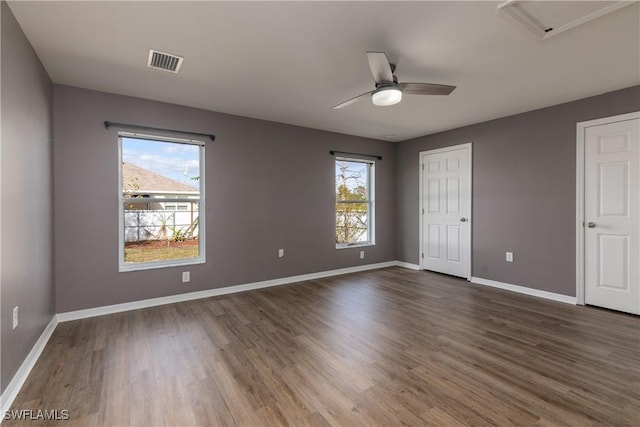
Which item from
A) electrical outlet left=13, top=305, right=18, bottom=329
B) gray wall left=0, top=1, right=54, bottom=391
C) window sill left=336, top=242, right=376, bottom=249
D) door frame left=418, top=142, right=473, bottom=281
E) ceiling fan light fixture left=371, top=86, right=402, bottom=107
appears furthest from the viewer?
window sill left=336, top=242, right=376, bottom=249

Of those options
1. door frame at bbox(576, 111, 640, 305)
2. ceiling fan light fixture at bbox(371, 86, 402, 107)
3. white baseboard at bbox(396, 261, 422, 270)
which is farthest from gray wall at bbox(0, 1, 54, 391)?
door frame at bbox(576, 111, 640, 305)

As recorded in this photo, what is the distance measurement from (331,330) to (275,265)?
186 cm

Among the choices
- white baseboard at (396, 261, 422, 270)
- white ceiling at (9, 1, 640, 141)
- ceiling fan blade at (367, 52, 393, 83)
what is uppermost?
white ceiling at (9, 1, 640, 141)

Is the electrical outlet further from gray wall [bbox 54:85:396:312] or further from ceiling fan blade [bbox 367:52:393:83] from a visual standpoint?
ceiling fan blade [bbox 367:52:393:83]

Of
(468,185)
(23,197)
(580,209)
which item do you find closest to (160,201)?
(23,197)

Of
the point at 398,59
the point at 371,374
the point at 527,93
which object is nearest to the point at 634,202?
the point at 527,93

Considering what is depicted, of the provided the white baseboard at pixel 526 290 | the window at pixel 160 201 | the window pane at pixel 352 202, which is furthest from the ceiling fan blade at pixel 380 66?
the white baseboard at pixel 526 290

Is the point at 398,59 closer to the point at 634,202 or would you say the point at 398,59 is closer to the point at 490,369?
the point at 490,369

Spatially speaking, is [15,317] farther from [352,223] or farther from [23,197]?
[352,223]

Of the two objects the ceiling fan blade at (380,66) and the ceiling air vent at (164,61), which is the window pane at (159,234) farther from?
the ceiling fan blade at (380,66)

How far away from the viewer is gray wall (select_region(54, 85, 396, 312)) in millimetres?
3135

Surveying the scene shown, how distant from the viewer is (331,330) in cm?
286

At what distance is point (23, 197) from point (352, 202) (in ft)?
14.2

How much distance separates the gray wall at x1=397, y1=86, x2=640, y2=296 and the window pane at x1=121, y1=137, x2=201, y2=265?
163 inches
